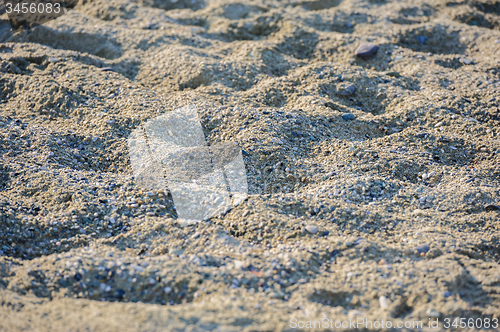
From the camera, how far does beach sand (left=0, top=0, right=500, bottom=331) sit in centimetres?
221

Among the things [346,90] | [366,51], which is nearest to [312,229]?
[346,90]

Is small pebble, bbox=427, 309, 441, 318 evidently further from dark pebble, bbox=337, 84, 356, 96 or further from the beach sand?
dark pebble, bbox=337, 84, 356, 96

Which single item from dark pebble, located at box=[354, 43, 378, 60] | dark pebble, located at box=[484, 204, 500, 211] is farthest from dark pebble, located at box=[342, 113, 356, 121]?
dark pebble, located at box=[484, 204, 500, 211]

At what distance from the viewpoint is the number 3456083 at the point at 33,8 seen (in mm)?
5160

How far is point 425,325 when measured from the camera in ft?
6.73

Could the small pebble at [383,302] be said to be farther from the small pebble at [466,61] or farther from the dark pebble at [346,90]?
the small pebble at [466,61]

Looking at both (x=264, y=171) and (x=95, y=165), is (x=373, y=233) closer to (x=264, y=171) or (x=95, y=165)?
(x=264, y=171)

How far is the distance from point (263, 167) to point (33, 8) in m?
4.12

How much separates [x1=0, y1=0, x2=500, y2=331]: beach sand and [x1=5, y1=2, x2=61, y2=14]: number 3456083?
33cm

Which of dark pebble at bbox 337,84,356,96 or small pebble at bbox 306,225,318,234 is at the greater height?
dark pebble at bbox 337,84,356,96

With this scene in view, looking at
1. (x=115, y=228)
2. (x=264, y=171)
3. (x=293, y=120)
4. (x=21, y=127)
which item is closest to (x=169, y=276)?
(x=115, y=228)

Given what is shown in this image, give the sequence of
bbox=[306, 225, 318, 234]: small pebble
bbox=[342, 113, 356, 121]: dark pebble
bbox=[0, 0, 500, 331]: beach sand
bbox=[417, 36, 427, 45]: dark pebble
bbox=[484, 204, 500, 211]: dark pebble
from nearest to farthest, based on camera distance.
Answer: bbox=[0, 0, 500, 331]: beach sand
bbox=[306, 225, 318, 234]: small pebble
bbox=[484, 204, 500, 211]: dark pebble
bbox=[342, 113, 356, 121]: dark pebble
bbox=[417, 36, 427, 45]: dark pebble

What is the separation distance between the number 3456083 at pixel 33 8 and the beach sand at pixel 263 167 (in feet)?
1.08

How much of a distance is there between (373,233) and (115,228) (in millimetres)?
1744
